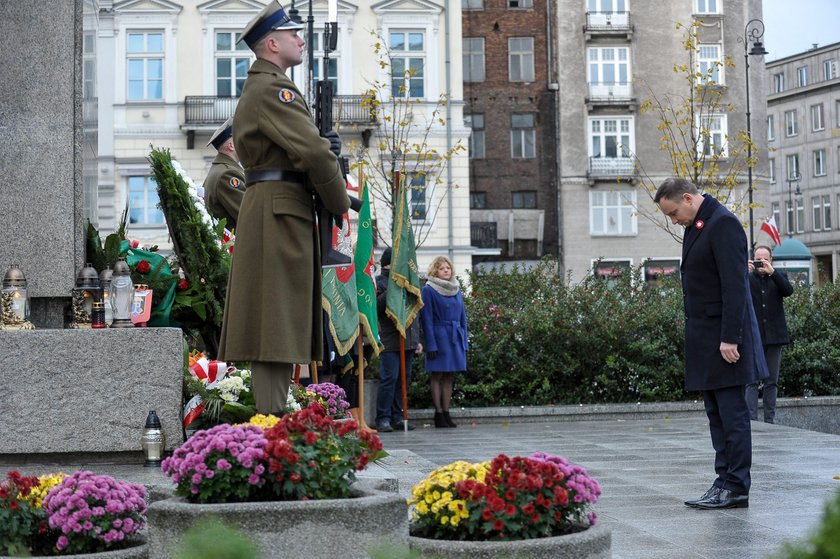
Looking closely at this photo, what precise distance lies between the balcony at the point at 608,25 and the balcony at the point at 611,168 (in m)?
5.13

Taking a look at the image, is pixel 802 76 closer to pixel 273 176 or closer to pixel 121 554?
pixel 273 176

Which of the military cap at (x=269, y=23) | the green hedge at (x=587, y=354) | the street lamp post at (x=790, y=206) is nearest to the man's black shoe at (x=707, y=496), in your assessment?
the military cap at (x=269, y=23)

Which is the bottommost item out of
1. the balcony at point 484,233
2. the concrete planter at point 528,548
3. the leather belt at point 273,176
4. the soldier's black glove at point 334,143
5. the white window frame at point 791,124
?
the concrete planter at point 528,548

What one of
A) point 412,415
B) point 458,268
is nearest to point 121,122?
point 458,268

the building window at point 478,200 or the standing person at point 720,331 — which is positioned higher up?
the building window at point 478,200

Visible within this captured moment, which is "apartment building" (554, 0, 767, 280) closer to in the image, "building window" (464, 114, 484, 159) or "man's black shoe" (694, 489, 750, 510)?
"building window" (464, 114, 484, 159)

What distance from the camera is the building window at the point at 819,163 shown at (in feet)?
315

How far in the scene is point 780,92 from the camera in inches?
4099

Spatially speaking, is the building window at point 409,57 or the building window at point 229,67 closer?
the building window at point 229,67

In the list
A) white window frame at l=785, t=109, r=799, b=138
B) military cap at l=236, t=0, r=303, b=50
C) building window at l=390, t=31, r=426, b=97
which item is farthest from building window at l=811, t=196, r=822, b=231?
military cap at l=236, t=0, r=303, b=50

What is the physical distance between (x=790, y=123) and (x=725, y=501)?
97.2 metres

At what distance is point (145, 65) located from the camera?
4356 cm

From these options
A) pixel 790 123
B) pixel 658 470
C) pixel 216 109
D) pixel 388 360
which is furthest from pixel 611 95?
pixel 790 123

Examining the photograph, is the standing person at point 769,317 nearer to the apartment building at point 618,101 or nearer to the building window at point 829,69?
the apartment building at point 618,101
